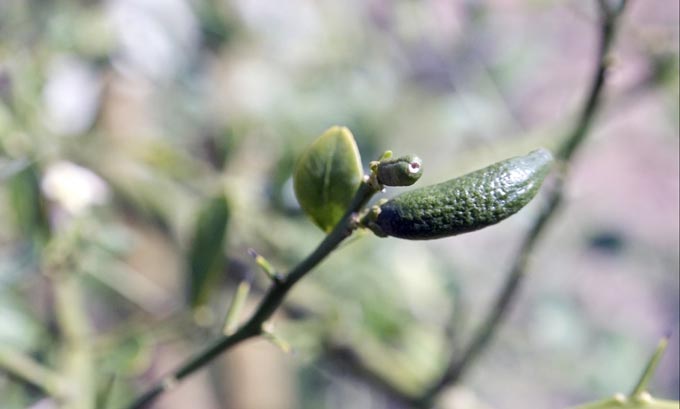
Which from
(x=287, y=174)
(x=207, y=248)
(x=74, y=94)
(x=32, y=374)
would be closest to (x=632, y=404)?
(x=207, y=248)

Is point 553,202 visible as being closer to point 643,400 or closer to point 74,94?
point 643,400

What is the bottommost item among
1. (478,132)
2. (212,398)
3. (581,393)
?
(212,398)

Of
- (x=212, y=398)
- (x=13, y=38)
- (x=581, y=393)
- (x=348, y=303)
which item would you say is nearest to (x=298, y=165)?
(x=348, y=303)

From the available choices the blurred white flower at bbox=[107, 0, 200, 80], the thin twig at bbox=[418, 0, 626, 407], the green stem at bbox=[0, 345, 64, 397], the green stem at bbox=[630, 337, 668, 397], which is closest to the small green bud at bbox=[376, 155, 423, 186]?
the green stem at bbox=[630, 337, 668, 397]

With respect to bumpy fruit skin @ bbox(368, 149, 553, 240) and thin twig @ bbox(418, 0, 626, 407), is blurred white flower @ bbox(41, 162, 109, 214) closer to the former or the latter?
thin twig @ bbox(418, 0, 626, 407)

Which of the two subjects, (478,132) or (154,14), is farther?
(154,14)

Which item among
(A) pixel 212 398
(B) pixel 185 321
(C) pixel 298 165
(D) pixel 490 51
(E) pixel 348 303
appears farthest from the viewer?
(A) pixel 212 398

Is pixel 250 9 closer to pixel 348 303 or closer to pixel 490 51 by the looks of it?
pixel 490 51
